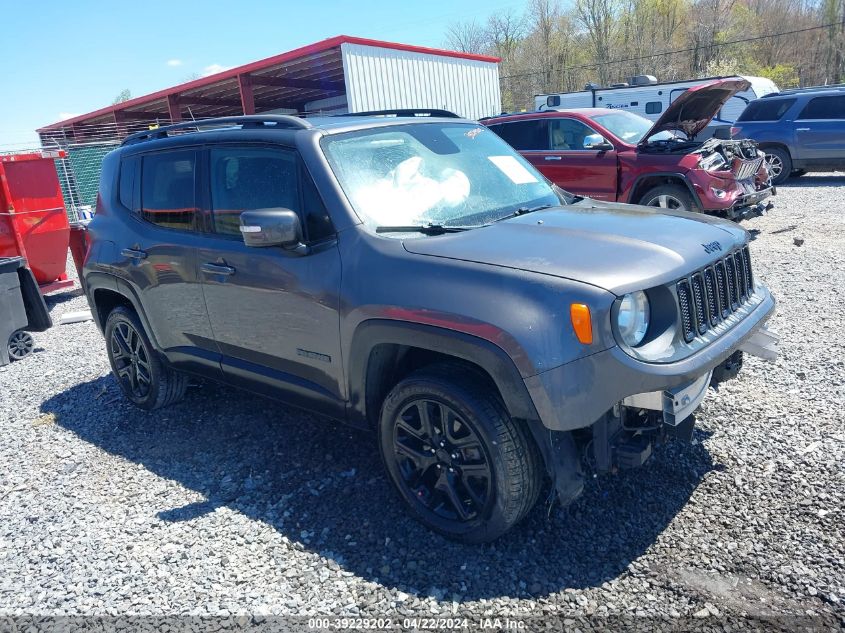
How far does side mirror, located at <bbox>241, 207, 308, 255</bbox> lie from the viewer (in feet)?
10.1

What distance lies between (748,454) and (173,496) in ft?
10.5

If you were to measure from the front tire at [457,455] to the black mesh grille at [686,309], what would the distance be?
2.63 feet

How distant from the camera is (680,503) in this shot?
10.4 ft

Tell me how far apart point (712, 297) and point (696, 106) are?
6.76 metres

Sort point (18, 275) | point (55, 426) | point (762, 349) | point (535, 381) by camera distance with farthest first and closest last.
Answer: point (18, 275) → point (55, 426) → point (762, 349) → point (535, 381)

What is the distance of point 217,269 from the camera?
3740 mm

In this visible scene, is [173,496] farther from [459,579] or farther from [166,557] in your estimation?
[459,579]

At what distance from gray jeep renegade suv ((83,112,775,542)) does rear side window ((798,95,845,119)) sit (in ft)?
41.3

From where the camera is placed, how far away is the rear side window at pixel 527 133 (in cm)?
1002

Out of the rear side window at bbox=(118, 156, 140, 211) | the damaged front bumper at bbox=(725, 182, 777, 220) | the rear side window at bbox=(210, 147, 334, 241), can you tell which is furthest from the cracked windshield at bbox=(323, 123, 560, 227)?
the damaged front bumper at bbox=(725, 182, 777, 220)

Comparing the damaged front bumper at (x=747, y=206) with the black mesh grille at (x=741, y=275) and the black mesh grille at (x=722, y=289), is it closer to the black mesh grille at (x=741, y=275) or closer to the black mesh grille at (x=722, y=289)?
the black mesh grille at (x=741, y=275)

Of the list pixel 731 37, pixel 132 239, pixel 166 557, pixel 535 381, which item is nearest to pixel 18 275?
pixel 132 239

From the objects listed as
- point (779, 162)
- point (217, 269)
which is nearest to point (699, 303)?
point (217, 269)

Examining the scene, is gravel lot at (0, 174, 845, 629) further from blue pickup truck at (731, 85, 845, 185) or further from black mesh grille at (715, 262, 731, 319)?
blue pickup truck at (731, 85, 845, 185)
